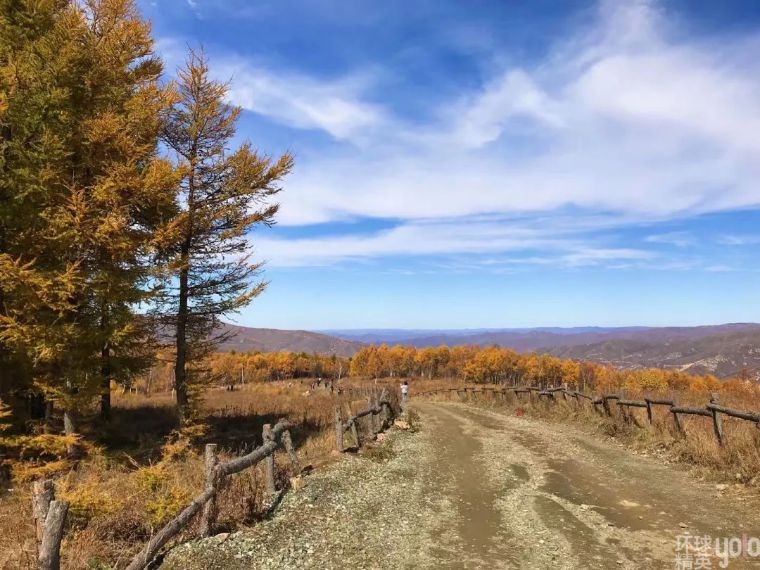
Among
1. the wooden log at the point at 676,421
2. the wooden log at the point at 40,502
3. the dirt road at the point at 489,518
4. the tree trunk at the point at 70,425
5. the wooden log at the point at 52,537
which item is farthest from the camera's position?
the wooden log at the point at 676,421

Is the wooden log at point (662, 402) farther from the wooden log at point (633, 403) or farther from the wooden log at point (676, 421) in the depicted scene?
the wooden log at point (633, 403)

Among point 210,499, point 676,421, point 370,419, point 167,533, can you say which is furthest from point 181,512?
point 676,421

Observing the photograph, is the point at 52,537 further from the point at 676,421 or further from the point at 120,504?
the point at 676,421

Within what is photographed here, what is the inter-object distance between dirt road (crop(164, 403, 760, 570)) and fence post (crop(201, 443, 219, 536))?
307 millimetres

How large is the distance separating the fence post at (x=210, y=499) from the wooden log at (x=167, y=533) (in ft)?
0.29

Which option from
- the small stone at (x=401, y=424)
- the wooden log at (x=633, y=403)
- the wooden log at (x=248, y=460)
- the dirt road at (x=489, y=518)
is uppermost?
the wooden log at (x=248, y=460)

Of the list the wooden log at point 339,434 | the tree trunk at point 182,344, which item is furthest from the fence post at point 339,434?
the tree trunk at point 182,344

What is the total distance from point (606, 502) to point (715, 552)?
2.55m

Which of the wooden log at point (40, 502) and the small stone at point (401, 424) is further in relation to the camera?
the small stone at point (401, 424)

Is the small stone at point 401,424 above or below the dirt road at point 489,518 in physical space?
below

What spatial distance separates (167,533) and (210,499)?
111 centimetres

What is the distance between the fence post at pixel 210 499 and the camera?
736 cm

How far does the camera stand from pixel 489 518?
8.58 m

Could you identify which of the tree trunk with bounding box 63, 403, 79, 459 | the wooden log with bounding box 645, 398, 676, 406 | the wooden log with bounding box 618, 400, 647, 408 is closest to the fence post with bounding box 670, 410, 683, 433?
the wooden log with bounding box 645, 398, 676, 406
